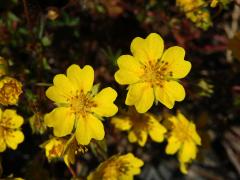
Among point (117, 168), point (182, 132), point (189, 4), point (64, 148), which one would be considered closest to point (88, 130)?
point (64, 148)

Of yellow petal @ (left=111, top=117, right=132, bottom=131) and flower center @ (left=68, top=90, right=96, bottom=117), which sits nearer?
flower center @ (left=68, top=90, right=96, bottom=117)

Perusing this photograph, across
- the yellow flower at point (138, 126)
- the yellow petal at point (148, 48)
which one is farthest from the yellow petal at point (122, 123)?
the yellow petal at point (148, 48)

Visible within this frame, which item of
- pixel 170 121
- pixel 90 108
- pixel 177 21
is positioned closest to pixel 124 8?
pixel 177 21

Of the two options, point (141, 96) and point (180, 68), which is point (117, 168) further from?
point (180, 68)

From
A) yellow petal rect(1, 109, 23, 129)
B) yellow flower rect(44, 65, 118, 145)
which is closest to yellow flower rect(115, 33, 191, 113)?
yellow flower rect(44, 65, 118, 145)

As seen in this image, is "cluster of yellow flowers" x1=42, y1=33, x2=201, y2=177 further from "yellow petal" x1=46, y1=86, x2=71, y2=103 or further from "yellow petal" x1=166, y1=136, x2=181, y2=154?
"yellow petal" x1=166, y1=136, x2=181, y2=154

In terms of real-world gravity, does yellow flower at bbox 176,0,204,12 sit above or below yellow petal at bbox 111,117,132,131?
above

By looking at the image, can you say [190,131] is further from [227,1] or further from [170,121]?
[227,1]
